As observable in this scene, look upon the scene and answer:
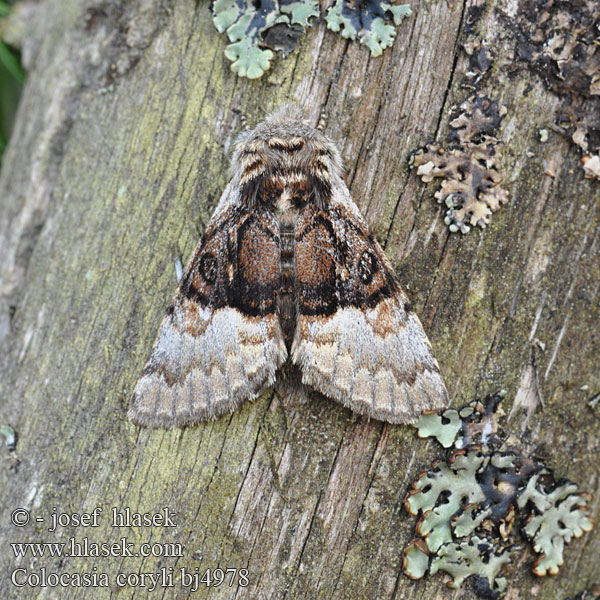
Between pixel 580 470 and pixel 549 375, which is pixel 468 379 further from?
pixel 580 470

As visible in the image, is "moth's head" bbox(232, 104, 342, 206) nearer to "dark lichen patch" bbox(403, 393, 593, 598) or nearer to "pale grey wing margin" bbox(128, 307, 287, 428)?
"pale grey wing margin" bbox(128, 307, 287, 428)

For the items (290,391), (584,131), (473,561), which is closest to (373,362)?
(290,391)

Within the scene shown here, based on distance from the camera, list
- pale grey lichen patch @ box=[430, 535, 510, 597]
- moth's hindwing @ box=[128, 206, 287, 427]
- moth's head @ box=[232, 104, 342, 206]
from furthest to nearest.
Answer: moth's head @ box=[232, 104, 342, 206] → moth's hindwing @ box=[128, 206, 287, 427] → pale grey lichen patch @ box=[430, 535, 510, 597]

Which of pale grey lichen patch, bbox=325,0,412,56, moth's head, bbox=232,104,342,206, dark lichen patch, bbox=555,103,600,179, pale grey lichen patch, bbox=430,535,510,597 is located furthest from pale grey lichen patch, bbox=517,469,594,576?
pale grey lichen patch, bbox=325,0,412,56

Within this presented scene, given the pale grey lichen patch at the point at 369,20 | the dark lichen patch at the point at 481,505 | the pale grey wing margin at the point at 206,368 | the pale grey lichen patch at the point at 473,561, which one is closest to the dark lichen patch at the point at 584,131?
the pale grey lichen patch at the point at 369,20

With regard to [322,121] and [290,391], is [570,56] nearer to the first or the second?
[322,121]

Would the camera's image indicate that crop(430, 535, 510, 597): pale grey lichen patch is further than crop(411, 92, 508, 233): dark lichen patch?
No
